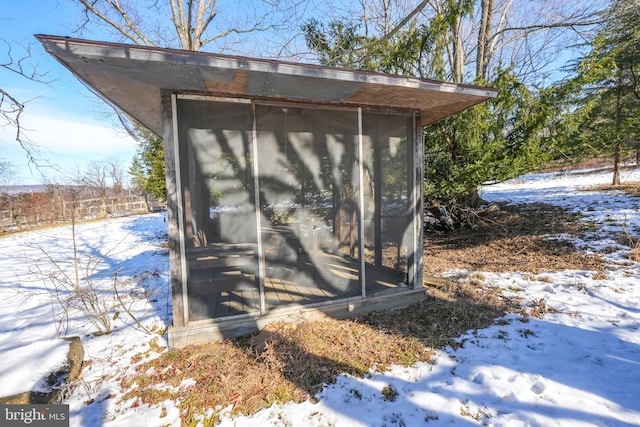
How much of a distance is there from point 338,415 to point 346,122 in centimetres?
290

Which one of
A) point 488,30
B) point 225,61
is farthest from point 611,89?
point 225,61

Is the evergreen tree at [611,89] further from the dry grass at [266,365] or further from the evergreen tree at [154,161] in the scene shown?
the evergreen tree at [154,161]

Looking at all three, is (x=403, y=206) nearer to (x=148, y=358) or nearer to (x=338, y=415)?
(x=338, y=415)

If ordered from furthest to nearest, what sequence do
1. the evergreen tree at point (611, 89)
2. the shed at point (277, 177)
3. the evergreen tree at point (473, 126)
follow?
1. the evergreen tree at point (473, 126)
2. the evergreen tree at point (611, 89)
3. the shed at point (277, 177)

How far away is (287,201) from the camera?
311 centimetres

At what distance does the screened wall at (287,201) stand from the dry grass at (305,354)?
390 mm

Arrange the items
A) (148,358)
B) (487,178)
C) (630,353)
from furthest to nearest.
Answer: (487,178)
(148,358)
(630,353)

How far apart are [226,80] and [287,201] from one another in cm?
133

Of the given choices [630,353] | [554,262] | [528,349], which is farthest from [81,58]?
[554,262]

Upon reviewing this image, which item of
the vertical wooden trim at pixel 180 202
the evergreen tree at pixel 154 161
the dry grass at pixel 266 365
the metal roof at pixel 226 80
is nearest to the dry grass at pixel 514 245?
the dry grass at pixel 266 365

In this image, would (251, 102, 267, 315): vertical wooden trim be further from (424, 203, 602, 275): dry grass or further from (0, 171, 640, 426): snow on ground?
(424, 203, 602, 275): dry grass

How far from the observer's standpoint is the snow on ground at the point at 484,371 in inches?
77.1

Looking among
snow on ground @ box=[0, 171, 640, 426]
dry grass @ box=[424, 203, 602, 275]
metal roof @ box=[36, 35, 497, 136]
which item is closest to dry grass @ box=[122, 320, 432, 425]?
snow on ground @ box=[0, 171, 640, 426]

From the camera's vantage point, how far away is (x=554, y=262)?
16.4ft
